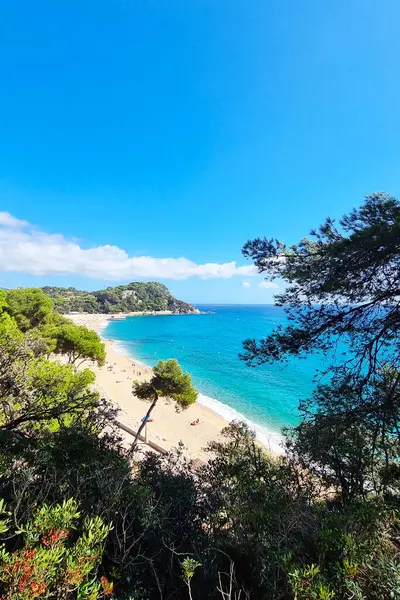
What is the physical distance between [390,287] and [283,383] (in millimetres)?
27435

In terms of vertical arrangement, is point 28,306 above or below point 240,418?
above

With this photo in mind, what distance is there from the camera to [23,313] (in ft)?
64.5

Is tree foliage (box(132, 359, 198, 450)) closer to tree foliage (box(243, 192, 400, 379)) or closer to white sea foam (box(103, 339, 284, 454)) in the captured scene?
white sea foam (box(103, 339, 284, 454))

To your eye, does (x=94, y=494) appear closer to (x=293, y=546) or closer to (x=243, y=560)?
(x=243, y=560)

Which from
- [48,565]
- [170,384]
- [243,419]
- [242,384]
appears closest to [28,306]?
[170,384]

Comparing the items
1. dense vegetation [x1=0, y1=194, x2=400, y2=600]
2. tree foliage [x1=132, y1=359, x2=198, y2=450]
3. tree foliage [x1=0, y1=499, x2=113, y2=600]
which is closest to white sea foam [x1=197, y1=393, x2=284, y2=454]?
tree foliage [x1=132, y1=359, x2=198, y2=450]

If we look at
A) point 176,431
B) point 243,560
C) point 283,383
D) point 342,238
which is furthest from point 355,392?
point 283,383

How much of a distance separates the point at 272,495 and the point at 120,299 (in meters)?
134

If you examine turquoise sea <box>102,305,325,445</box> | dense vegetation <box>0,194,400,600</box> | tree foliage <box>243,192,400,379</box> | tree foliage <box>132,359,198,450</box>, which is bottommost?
turquoise sea <box>102,305,325,445</box>

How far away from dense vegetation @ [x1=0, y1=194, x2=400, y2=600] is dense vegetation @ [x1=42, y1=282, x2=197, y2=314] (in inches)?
3987

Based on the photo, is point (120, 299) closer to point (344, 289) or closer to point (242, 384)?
point (242, 384)

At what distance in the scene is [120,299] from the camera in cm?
13188

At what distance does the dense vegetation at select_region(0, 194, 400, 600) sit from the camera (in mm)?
2174

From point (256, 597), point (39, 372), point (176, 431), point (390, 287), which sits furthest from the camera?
point (176, 431)
